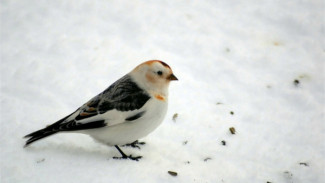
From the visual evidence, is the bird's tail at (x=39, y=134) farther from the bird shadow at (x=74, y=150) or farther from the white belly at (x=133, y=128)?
the white belly at (x=133, y=128)

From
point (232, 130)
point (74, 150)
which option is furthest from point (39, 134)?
point (232, 130)

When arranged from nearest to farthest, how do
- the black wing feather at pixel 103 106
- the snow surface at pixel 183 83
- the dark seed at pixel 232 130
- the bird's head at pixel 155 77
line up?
the black wing feather at pixel 103 106 < the snow surface at pixel 183 83 < the bird's head at pixel 155 77 < the dark seed at pixel 232 130

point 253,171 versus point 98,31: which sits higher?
point 98,31

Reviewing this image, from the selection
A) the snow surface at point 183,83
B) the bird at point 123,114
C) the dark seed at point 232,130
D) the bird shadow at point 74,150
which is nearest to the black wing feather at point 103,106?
the bird at point 123,114

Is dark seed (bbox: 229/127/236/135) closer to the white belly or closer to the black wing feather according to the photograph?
the white belly

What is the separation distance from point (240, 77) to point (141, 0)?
2.35m

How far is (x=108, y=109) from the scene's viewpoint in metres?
3.65

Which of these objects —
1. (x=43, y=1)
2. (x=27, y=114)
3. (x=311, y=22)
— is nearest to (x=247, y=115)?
(x=311, y=22)

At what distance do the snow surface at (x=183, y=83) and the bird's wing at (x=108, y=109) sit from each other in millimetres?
366

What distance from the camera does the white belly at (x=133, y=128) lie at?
3.62 meters

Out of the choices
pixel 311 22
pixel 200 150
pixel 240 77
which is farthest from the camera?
pixel 311 22

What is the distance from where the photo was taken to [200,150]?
13.4 ft

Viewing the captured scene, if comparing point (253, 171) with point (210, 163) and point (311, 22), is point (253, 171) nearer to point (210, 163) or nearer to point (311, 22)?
point (210, 163)

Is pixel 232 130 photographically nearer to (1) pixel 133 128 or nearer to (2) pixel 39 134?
(1) pixel 133 128
